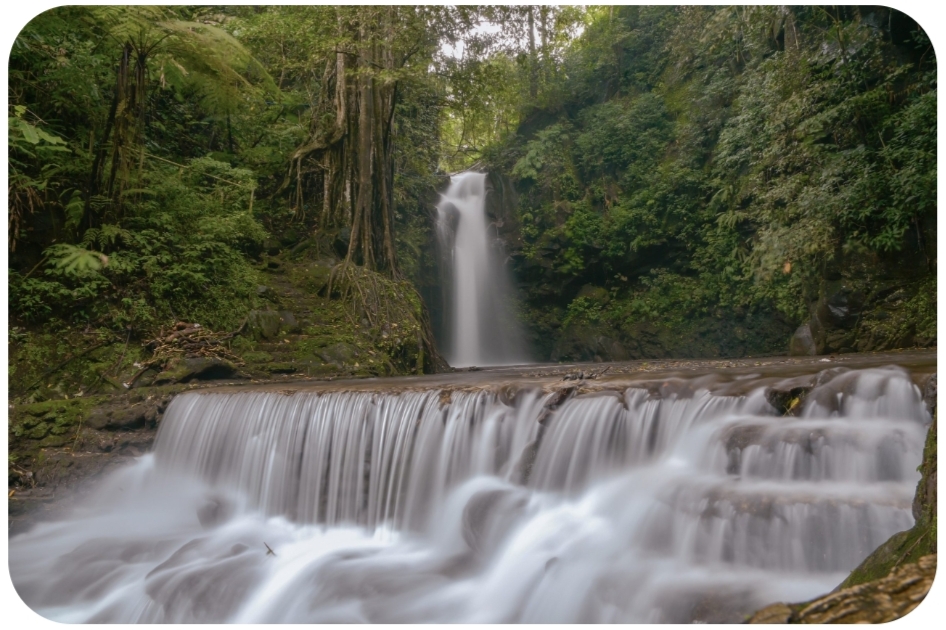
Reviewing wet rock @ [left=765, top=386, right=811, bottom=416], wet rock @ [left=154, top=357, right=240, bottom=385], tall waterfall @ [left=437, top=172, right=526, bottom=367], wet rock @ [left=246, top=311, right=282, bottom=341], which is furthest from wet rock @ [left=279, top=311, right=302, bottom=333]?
wet rock @ [left=765, top=386, right=811, bottom=416]

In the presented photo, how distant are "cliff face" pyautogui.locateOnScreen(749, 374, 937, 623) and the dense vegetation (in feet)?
16.2

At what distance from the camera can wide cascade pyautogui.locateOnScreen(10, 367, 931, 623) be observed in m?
2.98

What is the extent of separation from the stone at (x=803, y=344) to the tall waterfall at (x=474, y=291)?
221 inches

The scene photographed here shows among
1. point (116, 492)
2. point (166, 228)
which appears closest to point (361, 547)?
point (116, 492)

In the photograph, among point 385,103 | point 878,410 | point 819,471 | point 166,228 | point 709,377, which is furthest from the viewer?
point 385,103

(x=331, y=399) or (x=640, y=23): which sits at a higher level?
(x=640, y=23)

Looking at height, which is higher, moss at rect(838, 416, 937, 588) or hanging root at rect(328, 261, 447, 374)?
hanging root at rect(328, 261, 447, 374)

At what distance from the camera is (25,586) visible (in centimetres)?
404

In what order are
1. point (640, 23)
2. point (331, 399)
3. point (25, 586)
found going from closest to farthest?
point (25, 586)
point (331, 399)
point (640, 23)

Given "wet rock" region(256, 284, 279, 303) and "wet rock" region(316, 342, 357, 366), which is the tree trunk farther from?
"wet rock" region(316, 342, 357, 366)

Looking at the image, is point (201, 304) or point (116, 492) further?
point (201, 304)

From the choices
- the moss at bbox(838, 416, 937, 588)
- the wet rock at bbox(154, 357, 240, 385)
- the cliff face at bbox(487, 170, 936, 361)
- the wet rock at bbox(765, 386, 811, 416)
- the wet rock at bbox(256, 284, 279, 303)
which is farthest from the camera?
the wet rock at bbox(256, 284, 279, 303)

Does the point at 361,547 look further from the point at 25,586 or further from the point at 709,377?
the point at 709,377

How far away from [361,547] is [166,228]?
4928 mm
